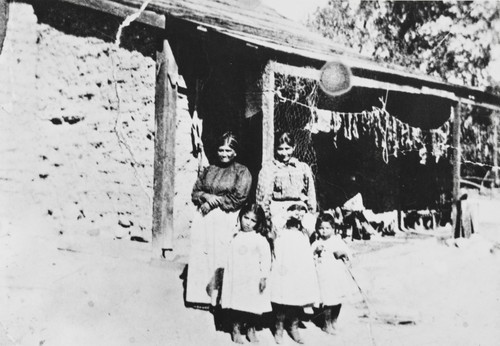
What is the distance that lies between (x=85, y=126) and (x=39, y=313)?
8.36ft

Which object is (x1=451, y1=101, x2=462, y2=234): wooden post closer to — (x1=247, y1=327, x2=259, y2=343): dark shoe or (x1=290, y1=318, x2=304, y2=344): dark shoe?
(x1=290, y1=318, x2=304, y2=344): dark shoe

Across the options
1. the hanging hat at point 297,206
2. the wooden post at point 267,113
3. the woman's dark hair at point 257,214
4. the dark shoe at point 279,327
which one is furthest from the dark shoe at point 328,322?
the wooden post at point 267,113

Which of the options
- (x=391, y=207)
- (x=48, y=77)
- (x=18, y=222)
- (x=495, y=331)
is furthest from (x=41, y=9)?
(x=391, y=207)

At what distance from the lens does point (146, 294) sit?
4.62 metres

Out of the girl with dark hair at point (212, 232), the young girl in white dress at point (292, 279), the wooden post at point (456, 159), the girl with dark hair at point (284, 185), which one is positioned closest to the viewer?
the young girl in white dress at point (292, 279)

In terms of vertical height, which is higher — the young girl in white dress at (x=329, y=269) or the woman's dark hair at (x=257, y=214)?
the woman's dark hair at (x=257, y=214)

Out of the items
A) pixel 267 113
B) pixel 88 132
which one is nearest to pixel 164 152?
pixel 88 132

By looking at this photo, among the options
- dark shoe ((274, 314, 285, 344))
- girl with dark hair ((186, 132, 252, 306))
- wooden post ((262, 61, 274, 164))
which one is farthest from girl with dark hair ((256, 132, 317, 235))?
dark shoe ((274, 314, 285, 344))

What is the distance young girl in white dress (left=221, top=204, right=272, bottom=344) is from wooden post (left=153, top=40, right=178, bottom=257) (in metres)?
1.63

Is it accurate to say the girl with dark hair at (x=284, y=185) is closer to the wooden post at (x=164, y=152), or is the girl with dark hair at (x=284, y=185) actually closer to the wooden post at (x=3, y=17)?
the wooden post at (x=164, y=152)

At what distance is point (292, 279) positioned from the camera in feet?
13.8

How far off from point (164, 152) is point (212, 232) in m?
1.60

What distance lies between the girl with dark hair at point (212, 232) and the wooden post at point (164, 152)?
1048 millimetres

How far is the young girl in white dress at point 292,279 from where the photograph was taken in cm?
418
